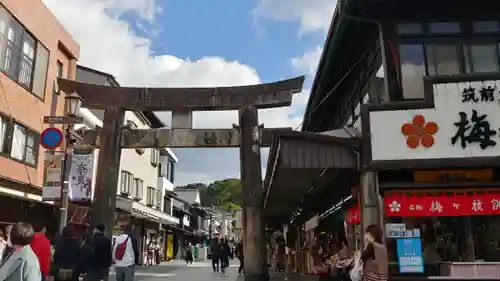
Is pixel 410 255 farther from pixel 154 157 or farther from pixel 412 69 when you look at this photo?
pixel 154 157

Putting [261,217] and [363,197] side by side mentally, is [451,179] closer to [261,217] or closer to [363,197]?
[363,197]

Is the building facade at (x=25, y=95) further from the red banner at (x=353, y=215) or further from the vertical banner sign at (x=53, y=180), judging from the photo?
the red banner at (x=353, y=215)

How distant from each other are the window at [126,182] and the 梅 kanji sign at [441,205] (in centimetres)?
2424

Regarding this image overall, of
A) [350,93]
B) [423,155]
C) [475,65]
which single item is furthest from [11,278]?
[350,93]

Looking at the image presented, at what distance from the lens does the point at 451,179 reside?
413 inches

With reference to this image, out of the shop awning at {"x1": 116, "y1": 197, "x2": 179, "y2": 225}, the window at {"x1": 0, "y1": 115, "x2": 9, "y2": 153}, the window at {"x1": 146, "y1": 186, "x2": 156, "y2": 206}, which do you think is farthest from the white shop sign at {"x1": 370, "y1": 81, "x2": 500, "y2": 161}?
the window at {"x1": 146, "y1": 186, "x2": 156, "y2": 206}

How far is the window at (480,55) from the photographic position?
10.7 metres

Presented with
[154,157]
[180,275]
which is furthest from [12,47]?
[154,157]

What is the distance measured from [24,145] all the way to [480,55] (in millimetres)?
15814

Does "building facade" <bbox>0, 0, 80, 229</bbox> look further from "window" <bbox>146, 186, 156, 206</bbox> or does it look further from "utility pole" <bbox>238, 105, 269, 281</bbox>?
"window" <bbox>146, 186, 156, 206</bbox>

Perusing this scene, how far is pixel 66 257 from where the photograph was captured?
9.25 meters

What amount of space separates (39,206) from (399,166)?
15.0 metres

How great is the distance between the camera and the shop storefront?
10133 mm

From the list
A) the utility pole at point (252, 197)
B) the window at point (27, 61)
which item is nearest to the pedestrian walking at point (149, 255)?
the window at point (27, 61)
